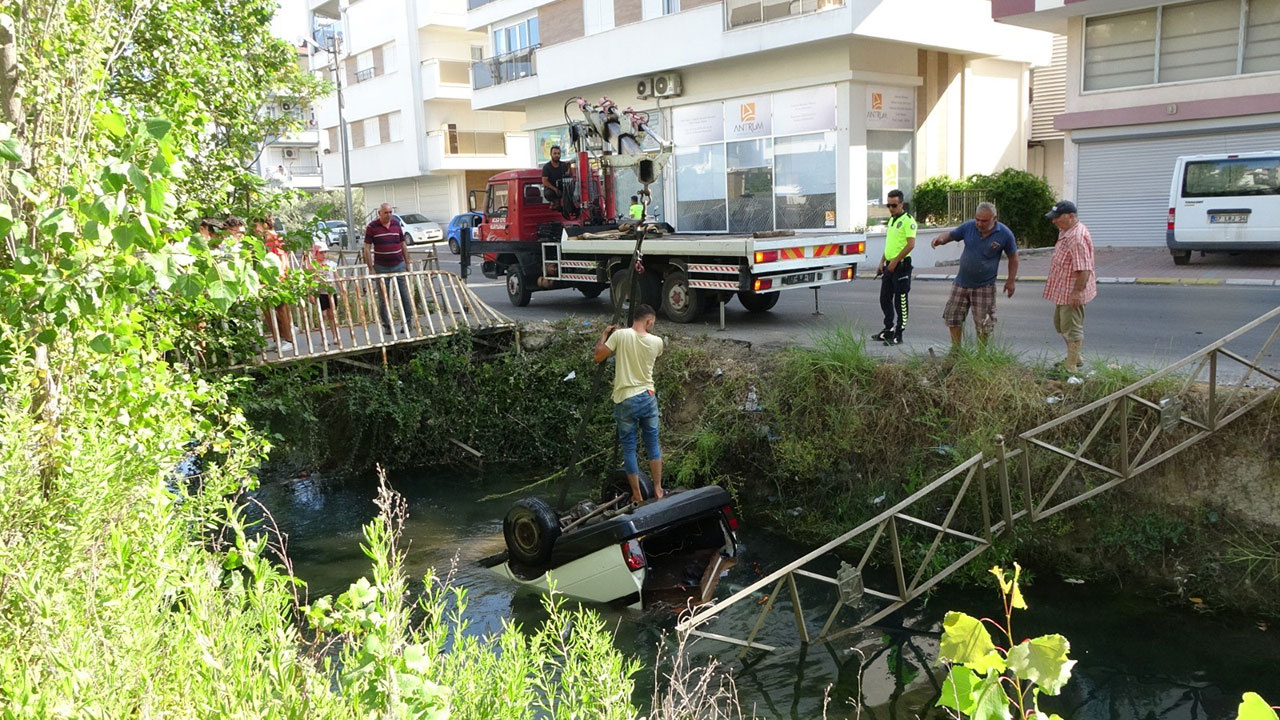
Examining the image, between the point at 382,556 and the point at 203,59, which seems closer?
the point at 382,556

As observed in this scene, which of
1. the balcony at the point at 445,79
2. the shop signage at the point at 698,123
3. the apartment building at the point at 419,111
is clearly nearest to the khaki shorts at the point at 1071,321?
the shop signage at the point at 698,123

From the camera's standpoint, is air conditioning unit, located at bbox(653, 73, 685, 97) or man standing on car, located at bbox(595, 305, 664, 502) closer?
man standing on car, located at bbox(595, 305, 664, 502)

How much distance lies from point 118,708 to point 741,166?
75.4ft

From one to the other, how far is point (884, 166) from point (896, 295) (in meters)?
13.1

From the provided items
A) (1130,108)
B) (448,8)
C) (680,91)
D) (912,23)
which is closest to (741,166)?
(680,91)

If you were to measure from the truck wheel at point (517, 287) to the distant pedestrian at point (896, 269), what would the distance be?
23.5 feet

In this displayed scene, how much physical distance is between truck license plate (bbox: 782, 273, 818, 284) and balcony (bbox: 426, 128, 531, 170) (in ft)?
99.1

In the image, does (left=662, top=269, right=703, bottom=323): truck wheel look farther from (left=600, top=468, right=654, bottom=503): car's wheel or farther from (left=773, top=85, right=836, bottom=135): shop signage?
(left=773, top=85, right=836, bottom=135): shop signage

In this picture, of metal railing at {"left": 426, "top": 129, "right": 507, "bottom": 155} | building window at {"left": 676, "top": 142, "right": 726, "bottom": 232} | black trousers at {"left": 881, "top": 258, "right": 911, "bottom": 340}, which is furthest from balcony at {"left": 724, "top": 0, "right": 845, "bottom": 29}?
metal railing at {"left": 426, "top": 129, "right": 507, "bottom": 155}

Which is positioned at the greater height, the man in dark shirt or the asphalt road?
the man in dark shirt

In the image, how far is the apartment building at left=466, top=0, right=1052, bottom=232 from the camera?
71.4 feet

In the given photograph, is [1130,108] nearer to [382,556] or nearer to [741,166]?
[741,166]

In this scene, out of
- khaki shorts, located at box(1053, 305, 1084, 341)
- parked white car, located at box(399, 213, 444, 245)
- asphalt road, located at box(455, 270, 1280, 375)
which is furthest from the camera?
parked white car, located at box(399, 213, 444, 245)

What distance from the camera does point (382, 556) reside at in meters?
3.06
